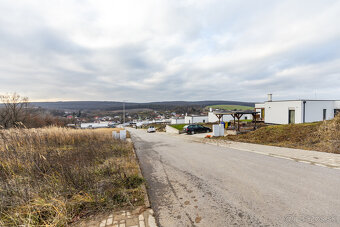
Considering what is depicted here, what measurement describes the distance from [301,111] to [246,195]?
21.5 m

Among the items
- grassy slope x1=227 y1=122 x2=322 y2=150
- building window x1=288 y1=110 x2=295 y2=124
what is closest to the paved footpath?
grassy slope x1=227 y1=122 x2=322 y2=150

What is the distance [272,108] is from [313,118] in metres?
4.71

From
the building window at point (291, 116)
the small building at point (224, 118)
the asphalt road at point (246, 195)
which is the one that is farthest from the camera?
the small building at point (224, 118)

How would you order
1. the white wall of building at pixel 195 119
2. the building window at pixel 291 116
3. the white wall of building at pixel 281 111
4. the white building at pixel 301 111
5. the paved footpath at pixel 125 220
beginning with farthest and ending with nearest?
the white wall of building at pixel 195 119 → the building window at pixel 291 116 → the white wall of building at pixel 281 111 → the white building at pixel 301 111 → the paved footpath at pixel 125 220

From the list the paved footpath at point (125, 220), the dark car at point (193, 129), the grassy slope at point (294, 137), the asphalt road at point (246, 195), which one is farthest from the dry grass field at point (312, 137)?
the dark car at point (193, 129)

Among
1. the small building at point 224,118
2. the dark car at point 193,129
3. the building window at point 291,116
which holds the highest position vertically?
the building window at point 291,116

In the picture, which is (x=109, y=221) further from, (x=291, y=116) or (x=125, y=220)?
(x=291, y=116)

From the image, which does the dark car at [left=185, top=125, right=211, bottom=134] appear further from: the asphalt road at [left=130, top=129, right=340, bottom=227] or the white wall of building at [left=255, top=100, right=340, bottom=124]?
the asphalt road at [left=130, top=129, right=340, bottom=227]

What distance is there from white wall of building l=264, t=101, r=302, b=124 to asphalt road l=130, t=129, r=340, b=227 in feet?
58.5

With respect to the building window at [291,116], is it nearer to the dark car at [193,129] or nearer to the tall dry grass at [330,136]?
the tall dry grass at [330,136]

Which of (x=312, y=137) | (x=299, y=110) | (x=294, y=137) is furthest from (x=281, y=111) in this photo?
(x=312, y=137)

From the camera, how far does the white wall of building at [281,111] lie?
19891 millimetres

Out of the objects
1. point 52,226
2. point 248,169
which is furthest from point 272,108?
point 52,226

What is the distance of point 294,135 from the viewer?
1204cm
